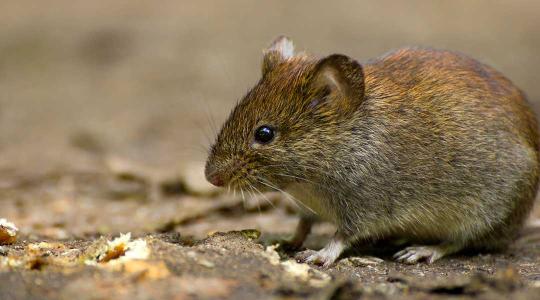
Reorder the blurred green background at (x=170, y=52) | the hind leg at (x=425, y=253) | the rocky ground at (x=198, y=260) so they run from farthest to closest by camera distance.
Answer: the blurred green background at (x=170, y=52) < the hind leg at (x=425, y=253) < the rocky ground at (x=198, y=260)

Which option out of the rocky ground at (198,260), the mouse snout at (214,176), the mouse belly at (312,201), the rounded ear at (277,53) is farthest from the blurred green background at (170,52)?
the mouse snout at (214,176)

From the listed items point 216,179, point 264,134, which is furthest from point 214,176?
point 264,134

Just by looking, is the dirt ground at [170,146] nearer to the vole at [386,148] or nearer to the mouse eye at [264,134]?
the vole at [386,148]

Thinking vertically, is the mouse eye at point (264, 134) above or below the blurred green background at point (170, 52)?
below

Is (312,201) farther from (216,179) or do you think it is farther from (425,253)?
(425,253)

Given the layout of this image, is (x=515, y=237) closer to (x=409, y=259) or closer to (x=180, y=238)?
(x=409, y=259)

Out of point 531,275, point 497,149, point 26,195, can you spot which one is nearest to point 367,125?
point 497,149

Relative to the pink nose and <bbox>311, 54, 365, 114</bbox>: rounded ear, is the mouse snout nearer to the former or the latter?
the pink nose
